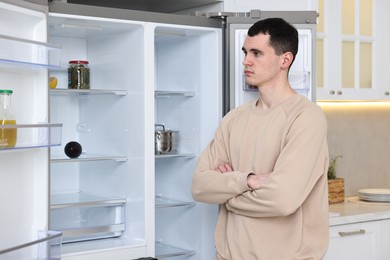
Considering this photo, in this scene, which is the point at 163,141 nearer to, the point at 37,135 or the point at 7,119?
the point at 37,135

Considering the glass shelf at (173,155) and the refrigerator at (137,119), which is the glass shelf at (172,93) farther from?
the glass shelf at (173,155)

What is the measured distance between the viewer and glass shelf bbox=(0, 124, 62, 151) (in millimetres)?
2334

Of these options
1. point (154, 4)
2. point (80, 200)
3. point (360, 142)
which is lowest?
point (80, 200)

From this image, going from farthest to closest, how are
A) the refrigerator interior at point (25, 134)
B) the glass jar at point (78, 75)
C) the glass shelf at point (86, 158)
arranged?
1. the glass jar at point (78, 75)
2. the glass shelf at point (86, 158)
3. the refrigerator interior at point (25, 134)

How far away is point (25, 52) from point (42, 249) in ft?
2.24

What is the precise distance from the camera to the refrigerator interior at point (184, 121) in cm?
325

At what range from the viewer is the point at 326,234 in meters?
2.66

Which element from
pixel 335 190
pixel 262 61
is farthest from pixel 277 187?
pixel 335 190

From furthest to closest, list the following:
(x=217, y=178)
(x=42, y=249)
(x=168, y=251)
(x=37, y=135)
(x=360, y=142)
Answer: (x=360, y=142) < (x=168, y=251) < (x=217, y=178) < (x=42, y=249) < (x=37, y=135)

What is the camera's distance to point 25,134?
7.74 ft

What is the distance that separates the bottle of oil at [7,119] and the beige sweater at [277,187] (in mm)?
773

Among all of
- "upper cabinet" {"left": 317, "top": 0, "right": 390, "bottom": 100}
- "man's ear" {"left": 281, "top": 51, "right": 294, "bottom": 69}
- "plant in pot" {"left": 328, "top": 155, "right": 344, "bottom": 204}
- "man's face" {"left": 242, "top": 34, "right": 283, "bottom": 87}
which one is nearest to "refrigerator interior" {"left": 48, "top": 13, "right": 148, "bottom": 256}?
"man's face" {"left": 242, "top": 34, "right": 283, "bottom": 87}

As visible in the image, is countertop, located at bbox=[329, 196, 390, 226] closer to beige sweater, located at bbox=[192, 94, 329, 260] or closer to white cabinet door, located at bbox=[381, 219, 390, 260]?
white cabinet door, located at bbox=[381, 219, 390, 260]

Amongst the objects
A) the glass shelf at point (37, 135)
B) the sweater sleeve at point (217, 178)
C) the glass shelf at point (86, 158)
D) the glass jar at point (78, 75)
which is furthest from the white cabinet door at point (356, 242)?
the glass shelf at point (37, 135)
